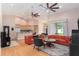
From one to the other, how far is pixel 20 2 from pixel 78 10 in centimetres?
108

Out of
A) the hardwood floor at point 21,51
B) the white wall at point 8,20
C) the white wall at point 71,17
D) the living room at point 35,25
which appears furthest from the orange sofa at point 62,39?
the white wall at point 8,20

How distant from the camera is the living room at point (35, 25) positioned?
191 cm

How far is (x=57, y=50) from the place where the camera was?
1957 mm

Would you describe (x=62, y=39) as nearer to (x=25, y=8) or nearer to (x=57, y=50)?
(x=57, y=50)

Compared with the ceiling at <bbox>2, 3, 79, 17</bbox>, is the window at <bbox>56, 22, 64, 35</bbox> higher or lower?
lower

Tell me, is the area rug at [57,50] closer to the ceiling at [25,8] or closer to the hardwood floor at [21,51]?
the hardwood floor at [21,51]

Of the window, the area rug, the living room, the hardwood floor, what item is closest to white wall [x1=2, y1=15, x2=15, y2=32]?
the living room

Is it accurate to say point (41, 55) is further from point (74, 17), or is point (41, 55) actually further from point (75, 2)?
point (75, 2)

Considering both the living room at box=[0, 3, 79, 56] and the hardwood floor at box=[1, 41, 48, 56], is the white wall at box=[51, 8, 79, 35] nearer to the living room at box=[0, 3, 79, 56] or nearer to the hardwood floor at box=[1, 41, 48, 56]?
the living room at box=[0, 3, 79, 56]

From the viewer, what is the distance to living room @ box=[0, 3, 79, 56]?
1913 mm

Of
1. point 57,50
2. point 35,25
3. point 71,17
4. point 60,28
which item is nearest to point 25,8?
point 35,25

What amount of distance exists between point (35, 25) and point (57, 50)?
2.06 feet

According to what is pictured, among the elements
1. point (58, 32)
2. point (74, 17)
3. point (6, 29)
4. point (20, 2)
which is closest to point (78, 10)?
point (74, 17)

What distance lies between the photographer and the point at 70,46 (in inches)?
75.3
